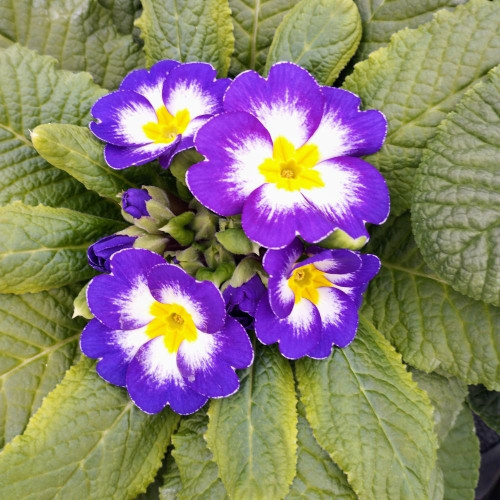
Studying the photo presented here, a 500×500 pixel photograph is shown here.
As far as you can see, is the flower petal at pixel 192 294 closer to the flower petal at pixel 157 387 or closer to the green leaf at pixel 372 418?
the flower petal at pixel 157 387

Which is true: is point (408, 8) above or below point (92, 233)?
above

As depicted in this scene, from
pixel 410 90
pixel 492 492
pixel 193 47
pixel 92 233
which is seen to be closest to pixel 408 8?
pixel 410 90

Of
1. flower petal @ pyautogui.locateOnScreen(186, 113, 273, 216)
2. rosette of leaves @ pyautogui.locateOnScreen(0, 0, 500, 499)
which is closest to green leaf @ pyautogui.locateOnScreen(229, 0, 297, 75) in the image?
rosette of leaves @ pyautogui.locateOnScreen(0, 0, 500, 499)

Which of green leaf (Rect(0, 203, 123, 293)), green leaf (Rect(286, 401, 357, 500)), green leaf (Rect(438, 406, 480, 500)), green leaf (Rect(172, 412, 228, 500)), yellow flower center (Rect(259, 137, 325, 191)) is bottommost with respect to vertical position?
green leaf (Rect(438, 406, 480, 500))

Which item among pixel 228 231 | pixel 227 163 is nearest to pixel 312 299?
pixel 228 231

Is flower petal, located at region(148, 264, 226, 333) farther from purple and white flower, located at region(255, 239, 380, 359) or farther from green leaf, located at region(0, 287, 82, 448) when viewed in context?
green leaf, located at region(0, 287, 82, 448)

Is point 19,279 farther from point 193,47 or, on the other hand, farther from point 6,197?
point 193,47
